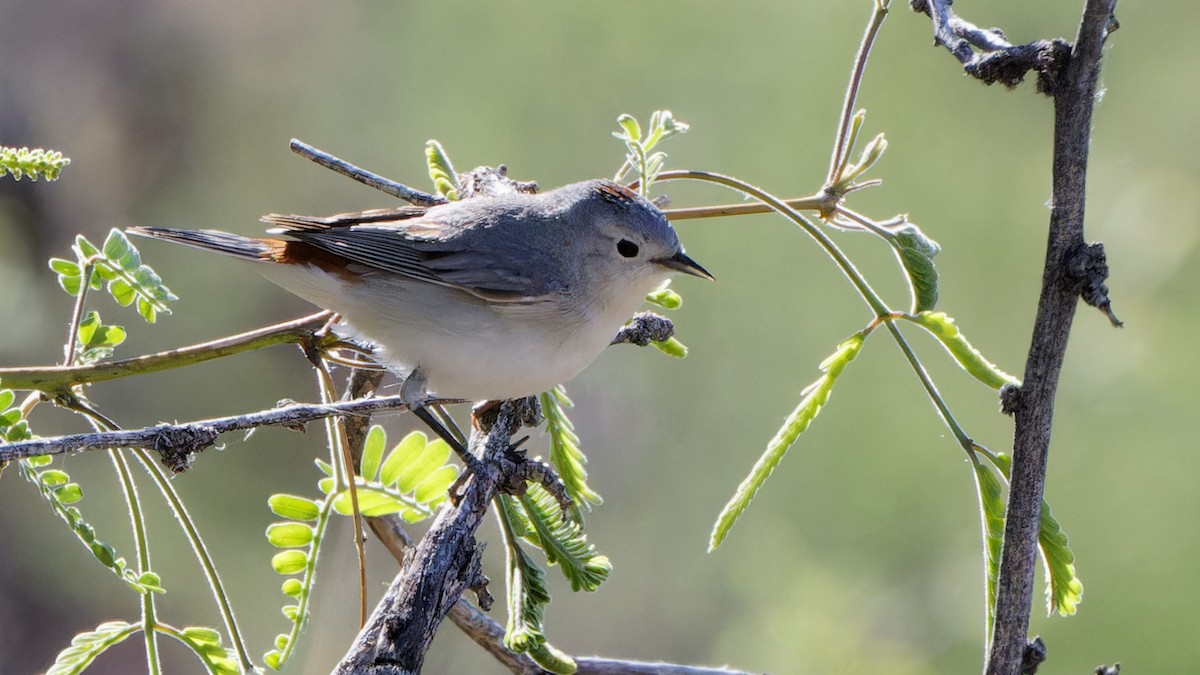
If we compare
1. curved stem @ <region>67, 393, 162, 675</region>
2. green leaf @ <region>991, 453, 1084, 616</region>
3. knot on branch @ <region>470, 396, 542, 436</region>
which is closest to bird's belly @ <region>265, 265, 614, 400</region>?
knot on branch @ <region>470, 396, 542, 436</region>

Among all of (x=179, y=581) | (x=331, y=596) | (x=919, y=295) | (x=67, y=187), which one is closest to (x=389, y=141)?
(x=67, y=187)

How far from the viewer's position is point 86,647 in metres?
1.53

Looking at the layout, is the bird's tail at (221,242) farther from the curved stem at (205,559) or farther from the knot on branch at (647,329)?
the knot on branch at (647,329)

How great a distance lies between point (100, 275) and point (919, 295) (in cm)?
130

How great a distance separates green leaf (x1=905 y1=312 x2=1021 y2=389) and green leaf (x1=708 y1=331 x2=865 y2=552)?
0.36 feet

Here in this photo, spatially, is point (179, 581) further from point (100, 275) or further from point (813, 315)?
point (100, 275)

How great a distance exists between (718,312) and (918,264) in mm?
3918

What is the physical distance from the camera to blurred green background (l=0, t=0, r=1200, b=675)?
13.5 feet

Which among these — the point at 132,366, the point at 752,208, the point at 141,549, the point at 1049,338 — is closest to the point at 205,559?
the point at 141,549

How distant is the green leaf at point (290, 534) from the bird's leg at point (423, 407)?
0.29m

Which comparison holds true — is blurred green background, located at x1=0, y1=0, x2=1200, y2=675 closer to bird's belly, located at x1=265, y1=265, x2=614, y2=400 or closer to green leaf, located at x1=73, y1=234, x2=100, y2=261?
bird's belly, located at x1=265, y1=265, x2=614, y2=400

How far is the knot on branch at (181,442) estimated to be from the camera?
1.23 m

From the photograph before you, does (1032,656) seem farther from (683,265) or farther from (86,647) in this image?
(86,647)

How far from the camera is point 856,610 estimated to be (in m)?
4.37
